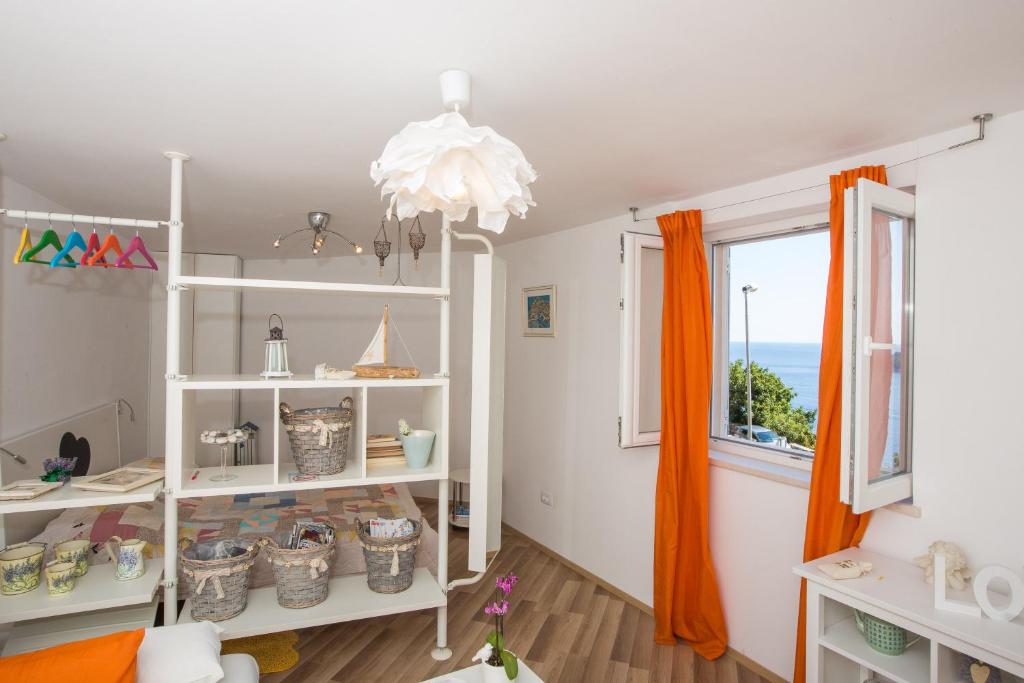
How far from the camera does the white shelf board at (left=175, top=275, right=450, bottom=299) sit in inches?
92.7

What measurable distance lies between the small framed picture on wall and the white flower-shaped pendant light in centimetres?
280

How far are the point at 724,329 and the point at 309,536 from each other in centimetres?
241

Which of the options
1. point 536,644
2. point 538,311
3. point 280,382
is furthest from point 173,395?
point 538,311

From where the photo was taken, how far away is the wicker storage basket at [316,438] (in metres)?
2.52

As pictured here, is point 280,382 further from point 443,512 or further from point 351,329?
point 351,329

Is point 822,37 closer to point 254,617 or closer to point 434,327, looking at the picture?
point 254,617

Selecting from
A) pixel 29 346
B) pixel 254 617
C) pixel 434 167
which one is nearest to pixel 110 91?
pixel 434 167

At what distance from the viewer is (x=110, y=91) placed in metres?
1.78

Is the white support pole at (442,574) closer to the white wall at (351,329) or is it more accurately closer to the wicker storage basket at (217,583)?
the wicker storage basket at (217,583)

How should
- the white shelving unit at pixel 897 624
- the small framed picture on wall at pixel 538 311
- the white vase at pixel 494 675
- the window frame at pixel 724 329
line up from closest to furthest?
the white shelving unit at pixel 897 624
the white vase at pixel 494 675
the window frame at pixel 724 329
the small framed picture on wall at pixel 538 311

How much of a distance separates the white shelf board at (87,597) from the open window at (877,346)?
2740 mm

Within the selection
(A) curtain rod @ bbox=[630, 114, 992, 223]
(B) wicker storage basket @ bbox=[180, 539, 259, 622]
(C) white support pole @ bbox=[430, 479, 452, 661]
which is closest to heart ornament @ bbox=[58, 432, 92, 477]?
(B) wicker storage basket @ bbox=[180, 539, 259, 622]

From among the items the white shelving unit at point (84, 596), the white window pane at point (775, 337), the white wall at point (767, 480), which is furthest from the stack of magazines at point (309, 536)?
the white window pane at point (775, 337)

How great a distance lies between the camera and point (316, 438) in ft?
8.27
